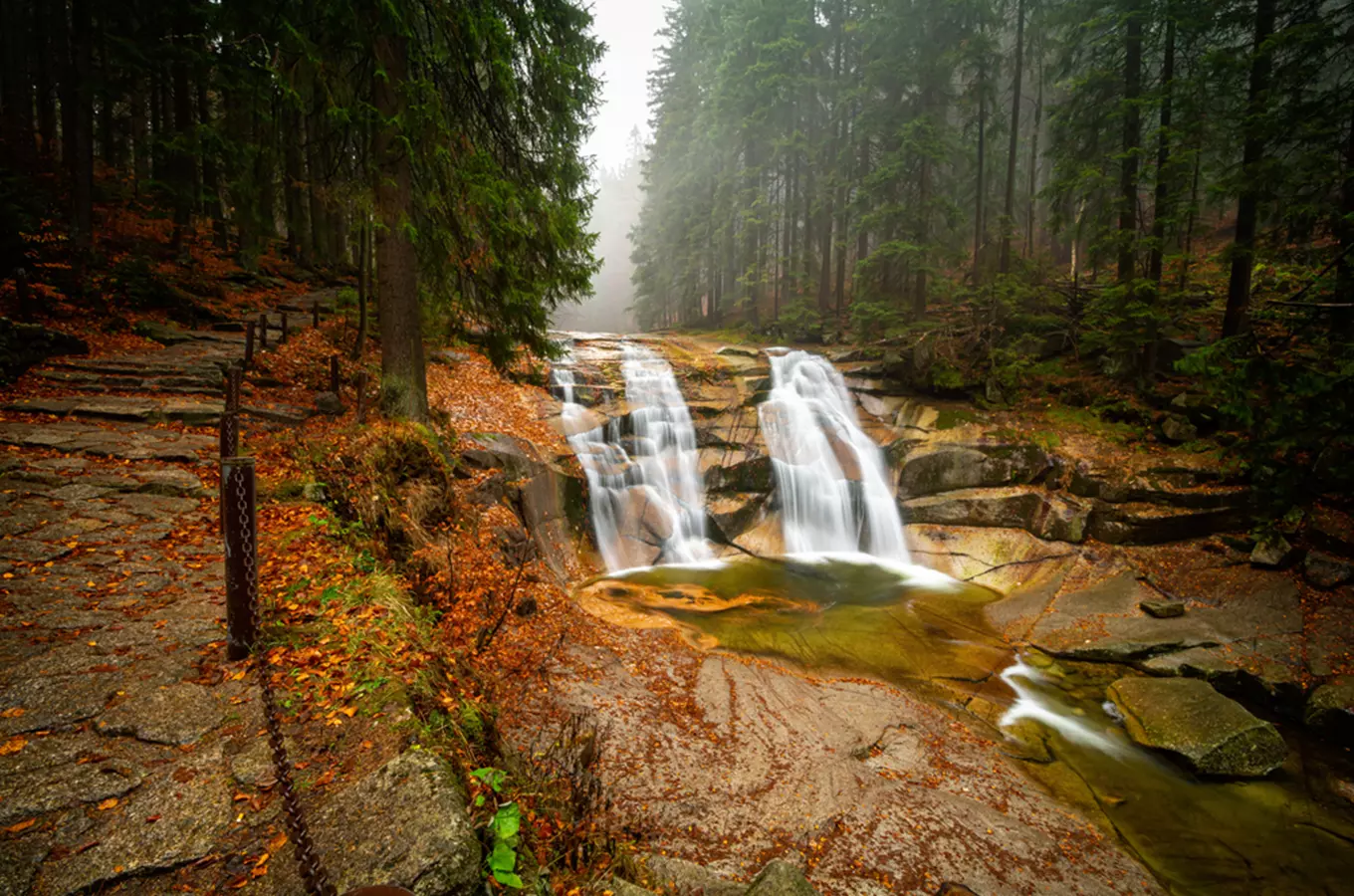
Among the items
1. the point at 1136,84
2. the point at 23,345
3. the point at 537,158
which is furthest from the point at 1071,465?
the point at 23,345

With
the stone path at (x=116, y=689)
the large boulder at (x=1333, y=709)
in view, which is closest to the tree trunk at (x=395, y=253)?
the stone path at (x=116, y=689)

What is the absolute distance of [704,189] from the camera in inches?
1282

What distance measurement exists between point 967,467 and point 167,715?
1567 cm

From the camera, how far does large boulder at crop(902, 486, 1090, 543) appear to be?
12422mm

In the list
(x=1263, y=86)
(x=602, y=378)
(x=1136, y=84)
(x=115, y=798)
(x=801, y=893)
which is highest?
(x=1136, y=84)

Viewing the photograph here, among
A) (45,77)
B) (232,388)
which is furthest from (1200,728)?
(45,77)

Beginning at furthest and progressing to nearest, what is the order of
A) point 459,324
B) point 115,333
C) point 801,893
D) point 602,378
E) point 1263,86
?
point 602,378, point 115,333, point 1263,86, point 459,324, point 801,893

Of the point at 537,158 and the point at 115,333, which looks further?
the point at 115,333

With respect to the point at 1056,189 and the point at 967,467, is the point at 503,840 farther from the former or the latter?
the point at 1056,189

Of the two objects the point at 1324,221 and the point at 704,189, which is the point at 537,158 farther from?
the point at 704,189

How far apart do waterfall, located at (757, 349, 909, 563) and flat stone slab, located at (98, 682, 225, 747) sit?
12.8 metres

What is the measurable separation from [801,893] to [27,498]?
8255mm

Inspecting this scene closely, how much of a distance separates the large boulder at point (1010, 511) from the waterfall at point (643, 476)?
6093 mm

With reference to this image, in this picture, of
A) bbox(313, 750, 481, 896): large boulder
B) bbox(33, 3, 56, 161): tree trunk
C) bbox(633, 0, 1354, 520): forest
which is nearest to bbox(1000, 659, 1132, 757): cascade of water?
bbox(633, 0, 1354, 520): forest
